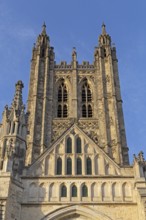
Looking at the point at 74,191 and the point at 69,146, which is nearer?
the point at 74,191

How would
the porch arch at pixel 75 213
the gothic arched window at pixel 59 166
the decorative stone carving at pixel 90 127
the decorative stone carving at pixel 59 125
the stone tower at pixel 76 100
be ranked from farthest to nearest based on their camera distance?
the decorative stone carving at pixel 59 125
the decorative stone carving at pixel 90 127
the stone tower at pixel 76 100
the gothic arched window at pixel 59 166
the porch arch at pixel 75 213

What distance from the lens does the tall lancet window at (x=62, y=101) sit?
36.0 m

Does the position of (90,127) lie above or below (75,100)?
below

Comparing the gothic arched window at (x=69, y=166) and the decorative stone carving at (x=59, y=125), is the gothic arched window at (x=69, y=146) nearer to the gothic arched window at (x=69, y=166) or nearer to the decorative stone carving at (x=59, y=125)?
the gothic arched window at (x=69, y=166)

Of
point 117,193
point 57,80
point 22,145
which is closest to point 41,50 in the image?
point 57,80

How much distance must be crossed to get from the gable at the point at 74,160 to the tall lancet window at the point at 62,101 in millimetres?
15318

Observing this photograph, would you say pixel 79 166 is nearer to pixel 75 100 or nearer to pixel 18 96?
pixel 18 96

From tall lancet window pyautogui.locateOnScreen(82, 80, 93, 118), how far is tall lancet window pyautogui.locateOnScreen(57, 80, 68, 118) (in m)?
1.70

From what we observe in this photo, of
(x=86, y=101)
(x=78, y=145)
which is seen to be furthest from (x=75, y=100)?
(x=78, y=145)

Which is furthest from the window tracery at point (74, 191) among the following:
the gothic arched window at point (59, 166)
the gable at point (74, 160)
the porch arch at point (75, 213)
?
the gothic arched window at point (59, 166)

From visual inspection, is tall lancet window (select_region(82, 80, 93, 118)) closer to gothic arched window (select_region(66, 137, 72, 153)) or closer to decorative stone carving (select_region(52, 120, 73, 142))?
decorative stone carving (select_region(52, 120, 73, 142))

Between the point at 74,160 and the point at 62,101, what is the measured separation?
18.1 m

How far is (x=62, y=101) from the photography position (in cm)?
3712

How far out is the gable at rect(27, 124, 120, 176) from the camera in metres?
18.9
